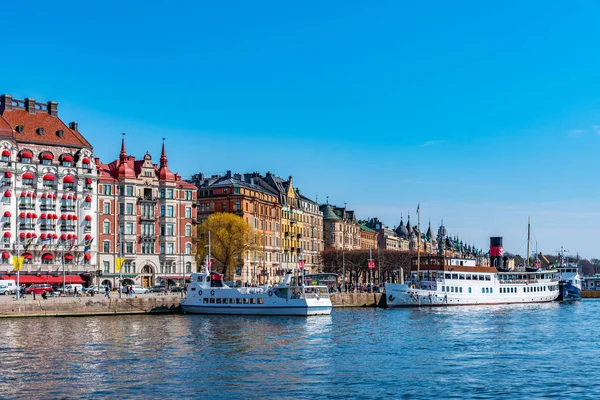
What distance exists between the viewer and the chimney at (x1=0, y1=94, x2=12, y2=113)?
110375 millimetres

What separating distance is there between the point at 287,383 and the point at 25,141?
254ft

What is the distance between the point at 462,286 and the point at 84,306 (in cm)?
4921

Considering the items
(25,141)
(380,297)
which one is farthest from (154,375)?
(25,141)

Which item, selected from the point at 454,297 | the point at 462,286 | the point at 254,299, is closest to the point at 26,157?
the point at 254,299

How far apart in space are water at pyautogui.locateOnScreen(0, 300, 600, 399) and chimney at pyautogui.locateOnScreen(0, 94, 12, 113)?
43622 millimetres

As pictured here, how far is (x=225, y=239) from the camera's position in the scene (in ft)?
404

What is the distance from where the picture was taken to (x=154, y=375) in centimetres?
4212

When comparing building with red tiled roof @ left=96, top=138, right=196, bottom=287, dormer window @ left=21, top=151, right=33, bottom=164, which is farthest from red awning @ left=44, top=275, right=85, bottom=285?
dormer window @ left=21, top=151, right=33, bottom=164

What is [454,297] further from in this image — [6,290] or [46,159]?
[46,159]

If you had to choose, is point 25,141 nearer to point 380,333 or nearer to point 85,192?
point 85,192

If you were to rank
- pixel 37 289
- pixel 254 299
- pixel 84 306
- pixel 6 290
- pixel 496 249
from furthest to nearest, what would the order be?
pixel 496 249 < pixel 37 289 < pixel 6 290 < pixel 254 299 < pixel 84 306

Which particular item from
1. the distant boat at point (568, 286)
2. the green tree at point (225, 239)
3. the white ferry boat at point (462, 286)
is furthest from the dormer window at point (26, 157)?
the distant boat at point (568, 286)

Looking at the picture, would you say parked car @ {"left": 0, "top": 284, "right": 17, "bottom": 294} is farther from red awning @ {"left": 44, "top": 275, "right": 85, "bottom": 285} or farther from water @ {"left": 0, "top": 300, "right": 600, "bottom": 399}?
water @ {"left": 0, "top": 300, "right": 600, "bottom": 399}

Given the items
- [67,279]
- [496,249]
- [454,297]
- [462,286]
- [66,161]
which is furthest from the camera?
[496,249]
